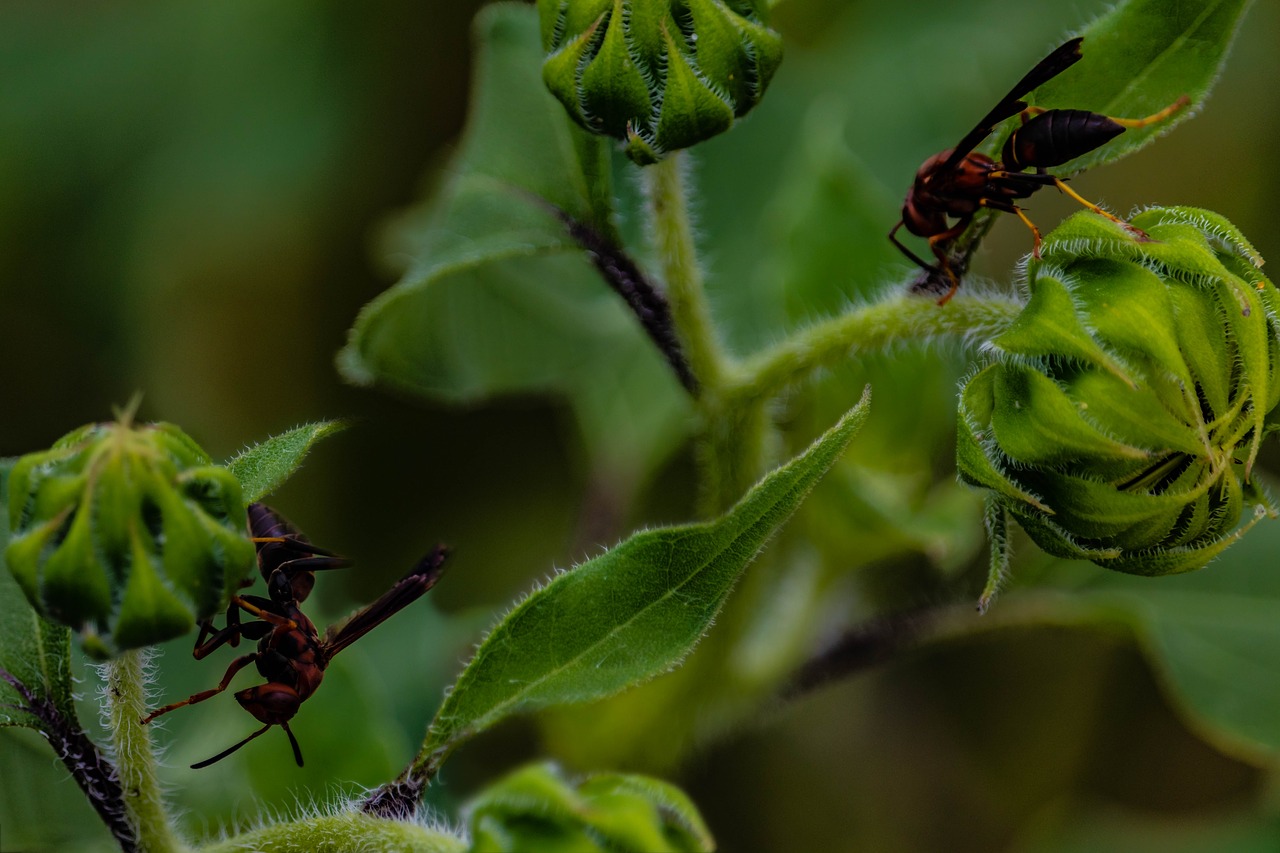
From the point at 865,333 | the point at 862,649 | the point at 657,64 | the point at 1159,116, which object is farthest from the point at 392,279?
the point at 1159,116

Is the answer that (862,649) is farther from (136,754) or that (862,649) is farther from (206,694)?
(136,754)

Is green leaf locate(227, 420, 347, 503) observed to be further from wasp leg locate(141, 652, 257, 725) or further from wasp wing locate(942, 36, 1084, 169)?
wasp wing locate(942, 36, 1084, 169)

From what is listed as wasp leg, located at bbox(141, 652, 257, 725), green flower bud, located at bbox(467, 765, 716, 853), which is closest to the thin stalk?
green flower bud, located at bbox(467, 765, 716, 853)

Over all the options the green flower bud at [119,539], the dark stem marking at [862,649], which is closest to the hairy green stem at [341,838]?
the green flower bud at [119,539]

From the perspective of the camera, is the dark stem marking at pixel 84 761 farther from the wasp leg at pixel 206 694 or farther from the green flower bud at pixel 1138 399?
the green flower bud at pixel 1138 399

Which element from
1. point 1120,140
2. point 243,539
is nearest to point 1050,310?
point 1120,140

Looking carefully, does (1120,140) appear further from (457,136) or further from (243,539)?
(457,136)
